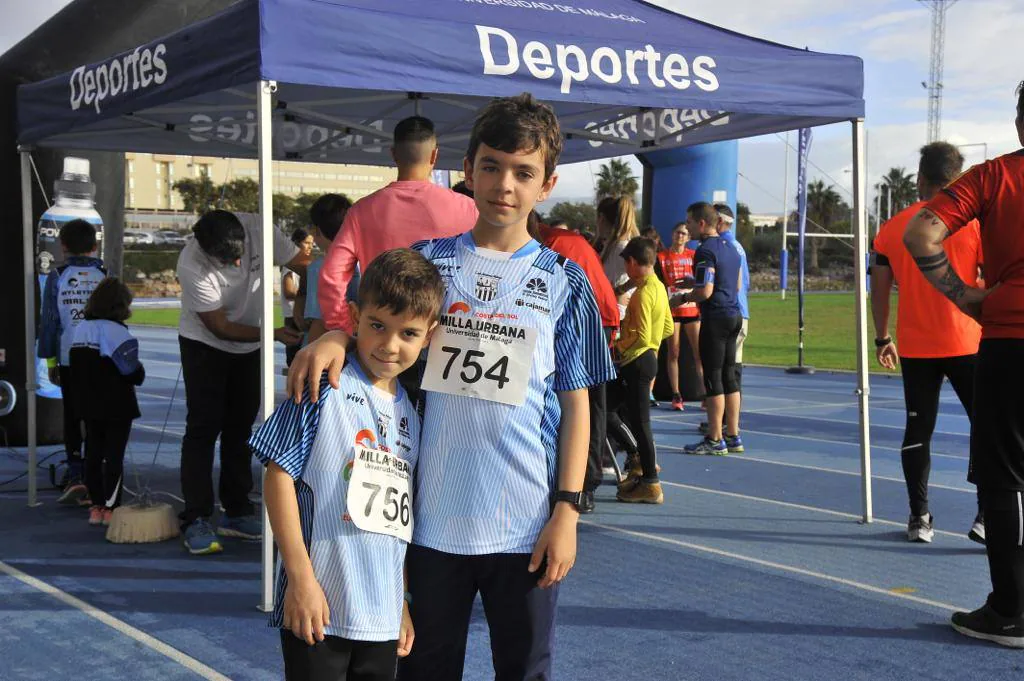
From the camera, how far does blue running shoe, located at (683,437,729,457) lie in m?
8.35

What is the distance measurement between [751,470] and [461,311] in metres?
5.89

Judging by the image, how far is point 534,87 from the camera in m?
4.55

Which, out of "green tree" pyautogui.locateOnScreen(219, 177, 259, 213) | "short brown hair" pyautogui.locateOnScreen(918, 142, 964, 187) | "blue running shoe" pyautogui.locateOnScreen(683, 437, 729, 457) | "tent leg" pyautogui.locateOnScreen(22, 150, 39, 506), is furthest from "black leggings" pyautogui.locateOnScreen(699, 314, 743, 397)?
"green tree" pyautogui.locateOnScreen(219, 177, 259, 213)

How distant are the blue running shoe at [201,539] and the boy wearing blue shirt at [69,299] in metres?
1.54

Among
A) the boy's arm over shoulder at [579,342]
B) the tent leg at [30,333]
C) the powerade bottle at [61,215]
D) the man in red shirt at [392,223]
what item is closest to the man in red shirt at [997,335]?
the man in red shirt at [392,223]

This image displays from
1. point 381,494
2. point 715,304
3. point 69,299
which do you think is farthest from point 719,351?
point 381,494

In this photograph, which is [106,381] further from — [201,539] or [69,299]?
[201,539]

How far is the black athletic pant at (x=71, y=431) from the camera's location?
661 cm

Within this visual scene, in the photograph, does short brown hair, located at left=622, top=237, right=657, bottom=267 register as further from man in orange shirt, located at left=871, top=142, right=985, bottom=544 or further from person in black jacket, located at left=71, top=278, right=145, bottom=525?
person in black jacket, located at left=71, top=278, right=145, bottom=525

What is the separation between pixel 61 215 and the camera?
835 cm

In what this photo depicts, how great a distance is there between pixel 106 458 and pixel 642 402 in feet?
10.7

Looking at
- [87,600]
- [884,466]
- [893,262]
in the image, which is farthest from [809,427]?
[87,600]

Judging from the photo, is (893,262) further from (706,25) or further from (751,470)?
(751,470)

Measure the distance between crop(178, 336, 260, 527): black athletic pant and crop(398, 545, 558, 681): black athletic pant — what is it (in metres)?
3.38
